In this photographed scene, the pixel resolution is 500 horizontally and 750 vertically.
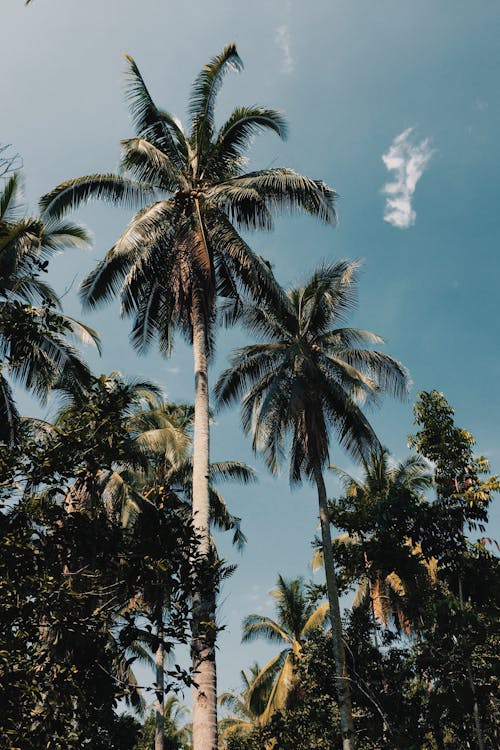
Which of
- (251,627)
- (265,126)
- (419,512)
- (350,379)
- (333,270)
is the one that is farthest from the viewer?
(251,627)

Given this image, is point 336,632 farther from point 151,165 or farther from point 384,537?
point 151,165

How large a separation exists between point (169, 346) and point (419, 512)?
6.93 meters

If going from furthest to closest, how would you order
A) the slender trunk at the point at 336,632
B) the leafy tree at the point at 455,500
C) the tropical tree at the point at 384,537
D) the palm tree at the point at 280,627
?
the palm tree at the point at 280,627 → the slender trunk at the point at 336,632 → the tropical tree at the point at 384,537 → the leafy tree at the point at 455,500

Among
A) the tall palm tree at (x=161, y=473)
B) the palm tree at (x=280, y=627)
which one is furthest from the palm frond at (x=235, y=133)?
the palm tree at (x=280, y=627)

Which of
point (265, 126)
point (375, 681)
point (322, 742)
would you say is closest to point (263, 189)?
point (265, 126)

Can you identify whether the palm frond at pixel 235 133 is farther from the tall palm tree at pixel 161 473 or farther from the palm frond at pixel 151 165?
the tall palm tree at pixel 161 473

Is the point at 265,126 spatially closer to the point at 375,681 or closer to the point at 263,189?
the point at 263,189

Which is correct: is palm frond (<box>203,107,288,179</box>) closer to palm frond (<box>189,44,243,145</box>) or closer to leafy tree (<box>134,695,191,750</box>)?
palm frond (<box>189,44,243,145</box>)

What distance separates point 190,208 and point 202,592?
31.1 ft

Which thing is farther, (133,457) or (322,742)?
(133,457)

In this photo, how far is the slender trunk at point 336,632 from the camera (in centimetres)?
1335

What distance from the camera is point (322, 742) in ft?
50.5

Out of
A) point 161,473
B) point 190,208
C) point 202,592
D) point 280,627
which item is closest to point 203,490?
point 202,592

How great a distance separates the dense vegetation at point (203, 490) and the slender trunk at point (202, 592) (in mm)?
31
